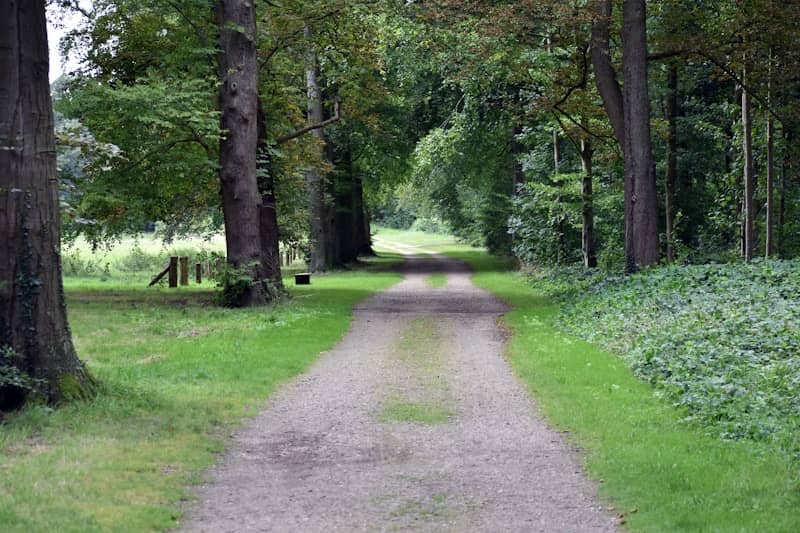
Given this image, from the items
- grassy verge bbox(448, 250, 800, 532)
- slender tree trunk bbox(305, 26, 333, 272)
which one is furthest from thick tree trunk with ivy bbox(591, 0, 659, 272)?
slender tree trunk bbox(305, 26, 333, 272)

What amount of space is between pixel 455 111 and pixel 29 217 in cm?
2814

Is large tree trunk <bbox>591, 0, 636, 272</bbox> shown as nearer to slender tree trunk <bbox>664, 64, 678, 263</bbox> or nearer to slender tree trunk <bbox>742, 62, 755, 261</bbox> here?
slender tree trunk <bbox>742, 62, 755, 261</bbox>

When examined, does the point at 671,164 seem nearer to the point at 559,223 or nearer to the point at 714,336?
the point at 559,223

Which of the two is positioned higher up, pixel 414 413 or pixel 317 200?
pixel 317 200

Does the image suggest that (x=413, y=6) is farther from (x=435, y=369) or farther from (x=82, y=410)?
(x=82, y=410)

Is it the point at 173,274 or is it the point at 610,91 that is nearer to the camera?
the point at 610,91

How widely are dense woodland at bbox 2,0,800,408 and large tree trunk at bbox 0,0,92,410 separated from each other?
8396 millimetres

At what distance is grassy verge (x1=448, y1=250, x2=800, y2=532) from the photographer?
6.30 metres

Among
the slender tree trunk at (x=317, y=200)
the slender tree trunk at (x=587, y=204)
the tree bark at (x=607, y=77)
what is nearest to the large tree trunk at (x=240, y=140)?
the tree bark at (x=607, y=77)

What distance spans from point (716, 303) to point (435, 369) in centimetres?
552

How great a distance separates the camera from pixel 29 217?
373 inches

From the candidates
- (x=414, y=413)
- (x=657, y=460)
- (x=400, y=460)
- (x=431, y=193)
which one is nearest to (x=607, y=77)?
(x=414, y=413)

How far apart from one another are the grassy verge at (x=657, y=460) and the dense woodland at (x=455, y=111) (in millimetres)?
10420

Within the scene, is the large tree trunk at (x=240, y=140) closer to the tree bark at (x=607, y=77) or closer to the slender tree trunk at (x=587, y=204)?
the tree bark at (x=607, y=77)
